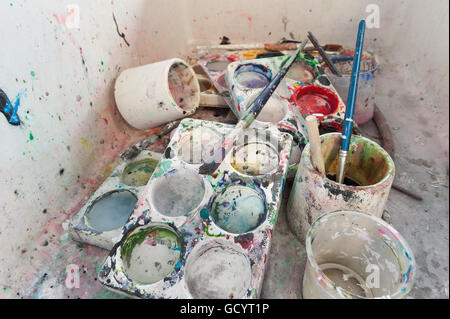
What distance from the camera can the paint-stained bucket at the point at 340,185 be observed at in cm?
86

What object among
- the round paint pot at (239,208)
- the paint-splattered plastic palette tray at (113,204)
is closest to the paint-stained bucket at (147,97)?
the paint-splattered plastic palette tray at (113,204)

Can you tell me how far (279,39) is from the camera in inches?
73.7

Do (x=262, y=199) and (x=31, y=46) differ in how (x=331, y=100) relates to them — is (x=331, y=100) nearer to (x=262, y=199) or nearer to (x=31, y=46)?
(x=262, y=199)

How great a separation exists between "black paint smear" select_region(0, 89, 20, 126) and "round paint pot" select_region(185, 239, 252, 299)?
619 millimetres

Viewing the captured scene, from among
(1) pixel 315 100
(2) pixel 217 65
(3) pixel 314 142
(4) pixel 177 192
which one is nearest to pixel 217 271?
(4) pixel 177 192

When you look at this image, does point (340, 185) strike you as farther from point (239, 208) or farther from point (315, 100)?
point (315, 100)

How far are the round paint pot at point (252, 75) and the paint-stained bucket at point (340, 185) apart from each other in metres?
0.51

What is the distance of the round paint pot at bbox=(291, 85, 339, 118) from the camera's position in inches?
51.8

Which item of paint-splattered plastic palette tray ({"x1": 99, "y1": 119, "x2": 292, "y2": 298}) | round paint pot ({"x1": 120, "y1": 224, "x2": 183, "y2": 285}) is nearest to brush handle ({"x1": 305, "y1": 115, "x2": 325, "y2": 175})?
paint-splattered plastic palette tray ({"x1": 99, "y1": 119, "x2": 292, "y2": 298})

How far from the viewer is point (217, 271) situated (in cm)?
88

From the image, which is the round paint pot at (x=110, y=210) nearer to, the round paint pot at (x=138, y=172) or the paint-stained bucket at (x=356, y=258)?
the round paint pot at (x=138, y=172)

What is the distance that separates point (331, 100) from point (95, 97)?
909 millimetres

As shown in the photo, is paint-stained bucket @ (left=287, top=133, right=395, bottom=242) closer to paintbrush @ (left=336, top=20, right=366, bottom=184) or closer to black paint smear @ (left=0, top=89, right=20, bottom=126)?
paintbrush @ (left=336, top=20, right=366, bottom=184)

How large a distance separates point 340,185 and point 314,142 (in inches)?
5.0
